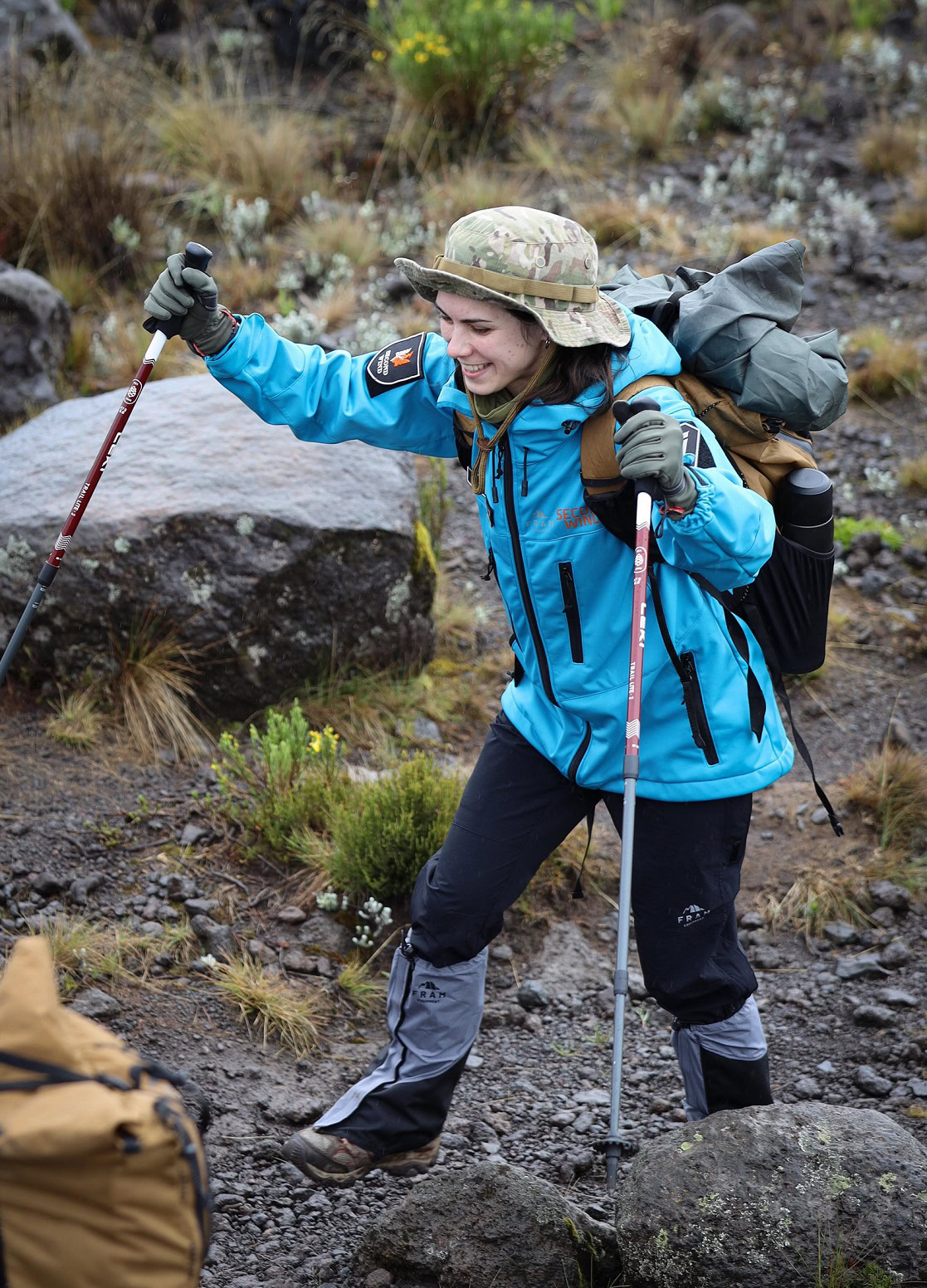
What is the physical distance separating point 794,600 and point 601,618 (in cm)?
51

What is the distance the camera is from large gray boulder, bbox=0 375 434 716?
507 cm

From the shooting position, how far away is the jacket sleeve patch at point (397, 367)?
128 inches

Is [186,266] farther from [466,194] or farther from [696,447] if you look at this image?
[466,194]

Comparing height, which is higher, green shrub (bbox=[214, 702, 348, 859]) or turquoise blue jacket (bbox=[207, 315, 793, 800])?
turquoise blue jacket (bbox=[207, 315, 793, 800])

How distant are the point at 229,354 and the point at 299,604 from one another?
85.0 inches

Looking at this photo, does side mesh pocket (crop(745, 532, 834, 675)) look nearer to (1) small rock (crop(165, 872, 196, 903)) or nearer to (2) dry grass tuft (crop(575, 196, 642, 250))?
(1) small rock (crop(165, 872, 196, 903))

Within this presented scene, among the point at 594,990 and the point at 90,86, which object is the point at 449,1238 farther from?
the point at 90,86

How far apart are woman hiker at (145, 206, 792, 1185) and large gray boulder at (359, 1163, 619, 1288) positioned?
0.78 ft

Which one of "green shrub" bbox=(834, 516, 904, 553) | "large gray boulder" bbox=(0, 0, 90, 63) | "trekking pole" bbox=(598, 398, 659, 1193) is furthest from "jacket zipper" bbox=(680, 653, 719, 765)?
"large gray boulder" bbox=(0, 0, 90, 63)

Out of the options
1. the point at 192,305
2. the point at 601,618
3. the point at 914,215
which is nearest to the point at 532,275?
the point at 601,618

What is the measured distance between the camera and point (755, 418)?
297 cm

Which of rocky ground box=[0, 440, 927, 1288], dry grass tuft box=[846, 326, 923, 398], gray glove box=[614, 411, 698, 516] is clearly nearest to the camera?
gray glove box=[614, 411, 698, 516]

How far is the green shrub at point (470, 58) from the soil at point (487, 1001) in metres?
6.27

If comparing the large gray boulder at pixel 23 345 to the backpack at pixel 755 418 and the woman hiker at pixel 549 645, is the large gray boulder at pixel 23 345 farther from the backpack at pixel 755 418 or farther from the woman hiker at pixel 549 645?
the backpack at pixel 755 418
